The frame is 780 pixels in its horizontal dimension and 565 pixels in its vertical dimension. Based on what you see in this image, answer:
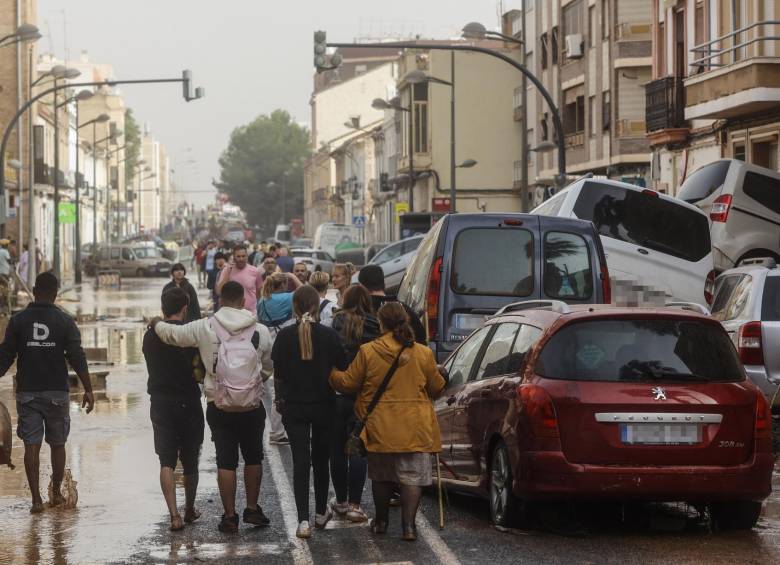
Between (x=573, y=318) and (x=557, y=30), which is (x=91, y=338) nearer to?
(x=573, y=318)

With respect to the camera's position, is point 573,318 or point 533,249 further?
point 533,249

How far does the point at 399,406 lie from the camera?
30.4 ft

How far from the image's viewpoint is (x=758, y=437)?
9172 mm

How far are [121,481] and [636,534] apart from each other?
4.47 meters

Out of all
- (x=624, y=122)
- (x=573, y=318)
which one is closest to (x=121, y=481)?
(x=573, y=318)

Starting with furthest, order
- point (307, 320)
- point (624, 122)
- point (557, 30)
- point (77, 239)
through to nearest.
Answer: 1. point (77, 239)
2. point (557, 30)
3. point (624, 122)
4. point (307, 320)

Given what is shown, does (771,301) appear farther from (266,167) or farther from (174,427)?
(266,167)

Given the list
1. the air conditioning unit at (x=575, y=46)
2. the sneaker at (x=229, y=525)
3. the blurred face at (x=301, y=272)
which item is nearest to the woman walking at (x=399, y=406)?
the sneaker at (x=229, y=525)

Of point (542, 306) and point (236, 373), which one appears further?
point (542, 306)

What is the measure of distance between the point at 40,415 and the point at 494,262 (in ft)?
17.8

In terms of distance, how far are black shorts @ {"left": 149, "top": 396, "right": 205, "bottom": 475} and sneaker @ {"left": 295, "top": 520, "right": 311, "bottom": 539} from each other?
1043mm

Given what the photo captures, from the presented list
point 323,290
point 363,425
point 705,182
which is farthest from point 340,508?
point 705,182

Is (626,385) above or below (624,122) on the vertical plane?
below

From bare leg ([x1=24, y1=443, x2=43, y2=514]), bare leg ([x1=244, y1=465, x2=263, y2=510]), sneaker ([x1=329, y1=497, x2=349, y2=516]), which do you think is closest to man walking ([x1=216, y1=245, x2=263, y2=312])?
bare leg ([x1=24, y1=443, x2=43, y2=514])
